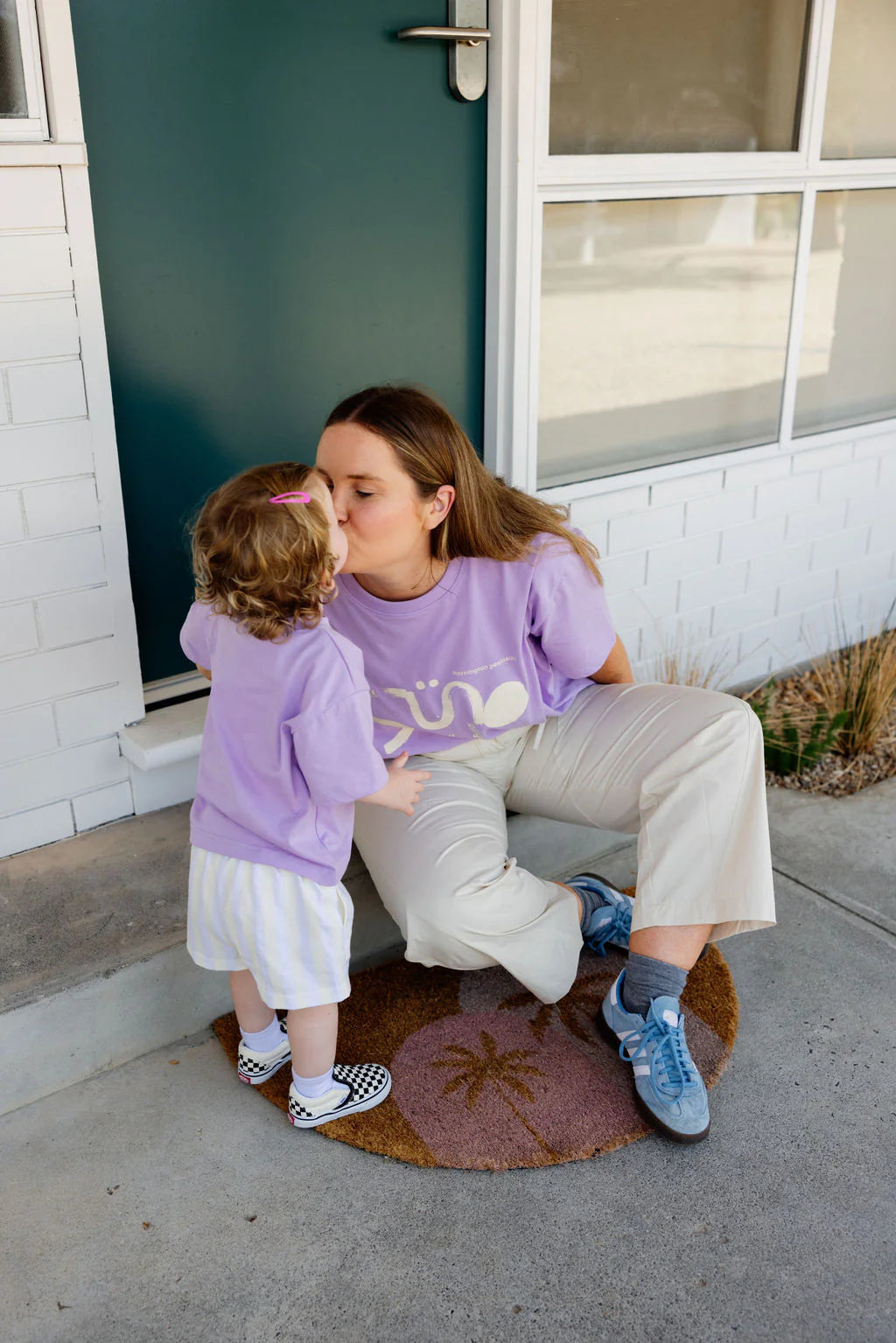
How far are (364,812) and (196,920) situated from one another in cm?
42

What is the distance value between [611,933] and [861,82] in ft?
8.18

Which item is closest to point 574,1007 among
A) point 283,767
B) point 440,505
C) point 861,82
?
point 283,767

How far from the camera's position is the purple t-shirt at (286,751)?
62.9 inches

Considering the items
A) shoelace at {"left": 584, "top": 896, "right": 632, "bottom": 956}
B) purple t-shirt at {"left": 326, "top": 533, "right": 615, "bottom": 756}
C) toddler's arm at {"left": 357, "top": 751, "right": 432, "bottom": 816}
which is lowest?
shoelace at {"left": 584, "top": 896, "right": 632, "bottom": 956}

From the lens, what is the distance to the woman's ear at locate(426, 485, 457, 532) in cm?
188

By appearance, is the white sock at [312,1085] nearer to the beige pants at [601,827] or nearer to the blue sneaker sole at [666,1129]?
the beige pants at [601,827]

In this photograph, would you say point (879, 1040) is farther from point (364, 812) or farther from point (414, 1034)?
point (364, 812)

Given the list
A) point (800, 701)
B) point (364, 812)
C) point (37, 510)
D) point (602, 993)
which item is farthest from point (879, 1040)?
point (37, 510)

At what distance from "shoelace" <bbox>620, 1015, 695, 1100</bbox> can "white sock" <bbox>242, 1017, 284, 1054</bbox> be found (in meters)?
0.60

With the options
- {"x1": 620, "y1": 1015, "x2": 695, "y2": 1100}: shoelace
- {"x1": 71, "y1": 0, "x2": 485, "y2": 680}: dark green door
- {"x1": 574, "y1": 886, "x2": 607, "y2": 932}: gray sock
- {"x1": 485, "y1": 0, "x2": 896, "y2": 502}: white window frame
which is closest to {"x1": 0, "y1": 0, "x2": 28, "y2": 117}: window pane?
{"x1": 71, "y1": 0, "x2": 485, "y2": 680}: dark green door

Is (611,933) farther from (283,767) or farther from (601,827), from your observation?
(283,767)

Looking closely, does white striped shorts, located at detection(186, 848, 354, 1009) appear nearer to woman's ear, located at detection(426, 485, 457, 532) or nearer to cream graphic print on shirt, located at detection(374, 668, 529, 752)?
cream graphic print on shirt, located at detection(374, 668, 529, 752)

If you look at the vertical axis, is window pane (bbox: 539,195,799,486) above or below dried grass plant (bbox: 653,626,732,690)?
above

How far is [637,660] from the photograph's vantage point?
10.4 feet
